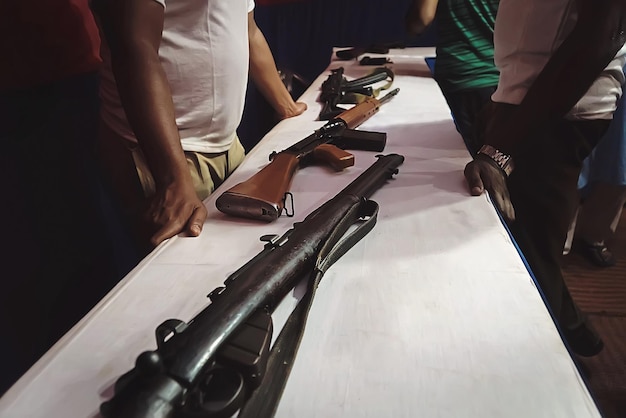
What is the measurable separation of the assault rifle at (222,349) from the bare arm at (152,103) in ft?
0.75

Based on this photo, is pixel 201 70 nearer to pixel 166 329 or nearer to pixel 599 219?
pixel 166 329

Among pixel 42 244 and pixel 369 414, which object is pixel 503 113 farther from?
pixel 42 244

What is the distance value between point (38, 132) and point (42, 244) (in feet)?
0.80

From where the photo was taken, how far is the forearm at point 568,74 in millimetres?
833

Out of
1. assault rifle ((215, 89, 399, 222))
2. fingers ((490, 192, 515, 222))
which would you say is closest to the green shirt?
assault rifle ((215, 89, 399, 222))

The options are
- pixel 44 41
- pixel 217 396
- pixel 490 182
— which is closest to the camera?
pixel 217 396

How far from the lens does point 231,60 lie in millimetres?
1020

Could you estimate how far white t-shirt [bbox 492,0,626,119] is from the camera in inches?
35.8

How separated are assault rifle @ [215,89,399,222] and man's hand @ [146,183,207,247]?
45mm

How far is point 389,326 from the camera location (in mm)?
577

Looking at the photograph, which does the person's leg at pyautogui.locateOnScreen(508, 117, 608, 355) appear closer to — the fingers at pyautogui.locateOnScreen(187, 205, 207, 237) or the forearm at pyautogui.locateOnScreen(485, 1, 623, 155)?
the forearm at pyautogui.locateOnScreen(485, 1, 623, 155)

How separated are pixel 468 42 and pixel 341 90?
438 millimetres

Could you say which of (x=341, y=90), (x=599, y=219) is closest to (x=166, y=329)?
(x=341, y=90)

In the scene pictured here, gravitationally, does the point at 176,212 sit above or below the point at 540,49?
below
